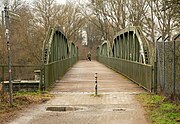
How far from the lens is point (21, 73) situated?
27562 mm

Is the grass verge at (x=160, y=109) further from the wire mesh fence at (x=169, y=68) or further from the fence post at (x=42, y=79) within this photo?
the fence post at (x=42, y=79)

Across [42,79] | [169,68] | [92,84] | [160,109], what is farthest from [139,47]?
[160,109]

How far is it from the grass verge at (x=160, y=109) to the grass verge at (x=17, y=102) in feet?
12.6

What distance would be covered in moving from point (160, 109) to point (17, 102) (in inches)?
193

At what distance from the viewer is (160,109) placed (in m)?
10.5

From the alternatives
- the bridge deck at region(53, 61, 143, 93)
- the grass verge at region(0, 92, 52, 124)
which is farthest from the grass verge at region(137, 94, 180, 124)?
the grass verge at region(0, 92, 52, 124)

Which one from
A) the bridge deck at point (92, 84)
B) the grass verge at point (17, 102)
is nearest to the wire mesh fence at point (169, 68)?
the bridge deck at point (92, 84)

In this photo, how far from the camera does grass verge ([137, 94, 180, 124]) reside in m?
8.84

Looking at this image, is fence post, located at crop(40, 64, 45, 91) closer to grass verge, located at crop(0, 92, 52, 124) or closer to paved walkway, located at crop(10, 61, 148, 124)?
grass verge, located at crop(0, 92, 52, 124)

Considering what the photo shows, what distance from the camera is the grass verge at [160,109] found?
884 centimetres

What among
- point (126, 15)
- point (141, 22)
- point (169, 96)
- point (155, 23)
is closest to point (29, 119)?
point (169, 96)

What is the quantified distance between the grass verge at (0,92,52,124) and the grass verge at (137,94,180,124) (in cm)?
385

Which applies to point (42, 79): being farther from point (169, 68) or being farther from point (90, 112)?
point (169, 68)

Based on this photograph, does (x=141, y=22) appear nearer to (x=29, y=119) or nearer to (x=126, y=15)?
(x=126, y=15)
